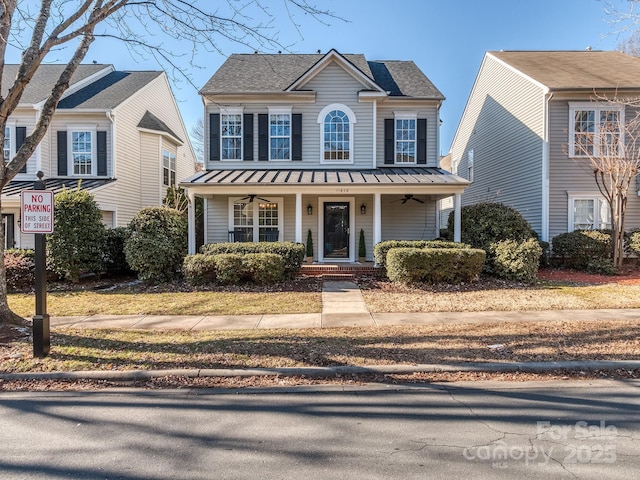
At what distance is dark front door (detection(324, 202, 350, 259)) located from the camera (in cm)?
1451

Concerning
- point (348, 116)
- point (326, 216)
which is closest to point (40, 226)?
point (326, 216)

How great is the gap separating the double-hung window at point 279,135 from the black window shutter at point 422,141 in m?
5.32

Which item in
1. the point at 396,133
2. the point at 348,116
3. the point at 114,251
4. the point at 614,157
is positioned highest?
the point at 348,116

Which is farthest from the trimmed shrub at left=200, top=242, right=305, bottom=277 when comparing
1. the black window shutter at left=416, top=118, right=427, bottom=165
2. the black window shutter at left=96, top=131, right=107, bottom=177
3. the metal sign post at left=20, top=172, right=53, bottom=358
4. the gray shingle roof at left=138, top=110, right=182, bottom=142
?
the gray shingle roof at left=138, top=110, right=182, bottom=142

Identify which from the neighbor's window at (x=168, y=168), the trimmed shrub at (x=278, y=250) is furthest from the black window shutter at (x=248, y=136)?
the neighbor's window at (x=168, y=168)

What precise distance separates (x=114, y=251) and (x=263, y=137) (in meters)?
6.88

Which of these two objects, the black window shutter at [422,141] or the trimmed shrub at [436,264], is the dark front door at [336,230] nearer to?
the black window shutter at [422,141]

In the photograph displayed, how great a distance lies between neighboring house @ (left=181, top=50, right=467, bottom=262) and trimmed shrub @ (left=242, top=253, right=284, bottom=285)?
13.2 feet

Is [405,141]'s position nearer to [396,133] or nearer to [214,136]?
[396,133]

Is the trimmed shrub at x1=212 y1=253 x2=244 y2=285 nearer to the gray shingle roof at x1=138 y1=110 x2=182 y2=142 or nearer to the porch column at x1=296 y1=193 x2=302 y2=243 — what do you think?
the porch column at x1=296 y1=193 x2=302 y2=243

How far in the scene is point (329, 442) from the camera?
3.21 meters

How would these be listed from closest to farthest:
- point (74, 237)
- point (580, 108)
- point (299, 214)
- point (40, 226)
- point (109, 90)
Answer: point (40, 226) < point (74, 237) < point (299, 214) < point (580, 108) < point (109, 90)

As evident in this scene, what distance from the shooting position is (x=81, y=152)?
15547 millimetres

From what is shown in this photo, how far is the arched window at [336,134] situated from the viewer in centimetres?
1449
